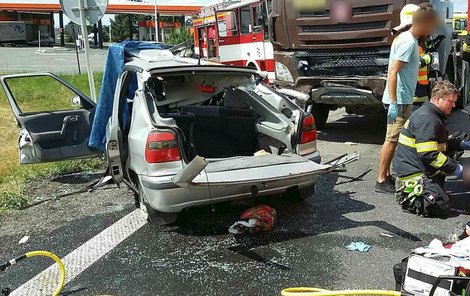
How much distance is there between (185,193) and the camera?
396cm

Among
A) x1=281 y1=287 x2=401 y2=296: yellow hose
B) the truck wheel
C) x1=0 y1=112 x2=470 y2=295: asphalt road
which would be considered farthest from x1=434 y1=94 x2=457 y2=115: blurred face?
the truck wheel

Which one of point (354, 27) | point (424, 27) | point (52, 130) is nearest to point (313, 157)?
point (424, 27)

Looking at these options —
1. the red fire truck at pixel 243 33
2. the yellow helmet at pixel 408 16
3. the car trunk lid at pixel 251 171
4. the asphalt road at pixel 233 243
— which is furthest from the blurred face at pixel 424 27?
the red fire truck at pixel 243 33

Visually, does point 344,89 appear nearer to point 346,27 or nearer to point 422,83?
point 346,27

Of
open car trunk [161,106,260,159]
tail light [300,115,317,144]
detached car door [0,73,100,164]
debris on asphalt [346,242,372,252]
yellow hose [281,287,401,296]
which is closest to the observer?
yellow hose [281,287,401,296]

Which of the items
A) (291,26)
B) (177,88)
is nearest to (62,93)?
(291,26)

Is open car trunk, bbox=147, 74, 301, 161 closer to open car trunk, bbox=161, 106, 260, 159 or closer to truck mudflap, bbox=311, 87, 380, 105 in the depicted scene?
open car trunk, bbox=161, 106, 260, 159

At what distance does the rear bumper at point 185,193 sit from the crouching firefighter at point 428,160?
3.70 ft

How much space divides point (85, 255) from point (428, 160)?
3101mm

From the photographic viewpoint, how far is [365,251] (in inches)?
151

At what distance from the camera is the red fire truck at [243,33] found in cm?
1115

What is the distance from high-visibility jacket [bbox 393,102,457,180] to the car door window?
8169mm

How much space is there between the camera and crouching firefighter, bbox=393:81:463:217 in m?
4.41

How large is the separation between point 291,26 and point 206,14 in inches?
372
